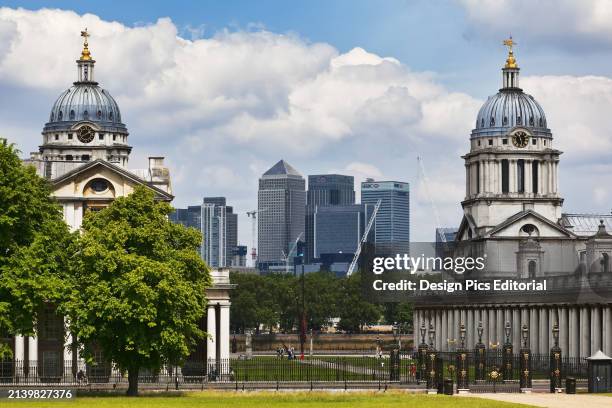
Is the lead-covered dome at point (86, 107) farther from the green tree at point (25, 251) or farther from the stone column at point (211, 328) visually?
the green tree at point (25, 251)

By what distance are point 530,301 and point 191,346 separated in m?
71.1

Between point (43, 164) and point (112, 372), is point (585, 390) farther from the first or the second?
point (43, 164)

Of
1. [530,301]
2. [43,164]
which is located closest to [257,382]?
[43,164]

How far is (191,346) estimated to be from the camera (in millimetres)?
114875

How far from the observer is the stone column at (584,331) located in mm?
156750

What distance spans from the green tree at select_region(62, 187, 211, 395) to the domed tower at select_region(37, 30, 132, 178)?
218 ft

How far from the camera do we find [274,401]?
100m

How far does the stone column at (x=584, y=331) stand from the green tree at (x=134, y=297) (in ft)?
177

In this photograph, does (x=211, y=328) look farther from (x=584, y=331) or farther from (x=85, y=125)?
(x=85, y=125)

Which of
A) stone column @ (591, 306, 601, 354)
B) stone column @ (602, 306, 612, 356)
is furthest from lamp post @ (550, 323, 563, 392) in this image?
stone column @ (591, 306, 601, 354)

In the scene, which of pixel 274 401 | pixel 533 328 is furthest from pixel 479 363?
pixel 533 328

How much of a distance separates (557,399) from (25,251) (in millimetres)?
29797

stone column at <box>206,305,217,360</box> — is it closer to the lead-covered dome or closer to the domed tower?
the domed tower

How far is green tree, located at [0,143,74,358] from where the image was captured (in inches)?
4134
